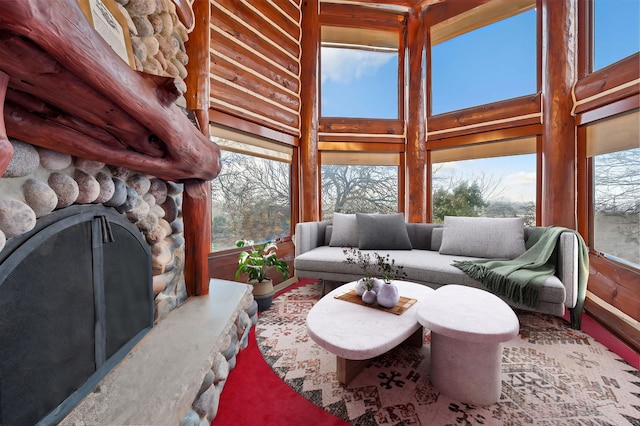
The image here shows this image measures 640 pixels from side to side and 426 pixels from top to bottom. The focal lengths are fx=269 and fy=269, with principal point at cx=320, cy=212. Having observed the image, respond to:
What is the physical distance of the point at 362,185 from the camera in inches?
166

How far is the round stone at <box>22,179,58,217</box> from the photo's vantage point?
2.64ft

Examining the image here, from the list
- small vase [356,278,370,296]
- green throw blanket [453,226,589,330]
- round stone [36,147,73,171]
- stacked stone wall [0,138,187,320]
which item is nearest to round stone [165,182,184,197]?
stacked stone wall [0,138,187,320]

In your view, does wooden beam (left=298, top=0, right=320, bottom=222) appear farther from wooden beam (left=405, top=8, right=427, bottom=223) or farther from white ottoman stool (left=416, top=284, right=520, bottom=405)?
A: white ottoman stool (left=416, top=284, right=520, bottom=405)

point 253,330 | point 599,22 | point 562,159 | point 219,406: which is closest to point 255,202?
point 253,330

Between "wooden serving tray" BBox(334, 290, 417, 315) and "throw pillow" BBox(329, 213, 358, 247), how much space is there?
1448mm

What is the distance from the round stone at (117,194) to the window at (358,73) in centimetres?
333

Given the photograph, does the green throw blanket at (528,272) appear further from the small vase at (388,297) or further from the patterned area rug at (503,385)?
the small vase at (388,297)

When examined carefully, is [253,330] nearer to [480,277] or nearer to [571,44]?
[480,277]

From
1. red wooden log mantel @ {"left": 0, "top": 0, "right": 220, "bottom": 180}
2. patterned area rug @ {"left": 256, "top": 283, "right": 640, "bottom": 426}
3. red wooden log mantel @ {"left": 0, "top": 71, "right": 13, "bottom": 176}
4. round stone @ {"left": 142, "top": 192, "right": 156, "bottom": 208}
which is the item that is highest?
red wooden log mantel @ {"left": 0, "top": 0, "right": 220, "bottom": 180}

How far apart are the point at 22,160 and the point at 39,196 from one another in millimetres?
112

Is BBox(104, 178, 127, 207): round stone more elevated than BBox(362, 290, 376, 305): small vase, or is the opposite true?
BBox(104, 178, 127, 207): round stone

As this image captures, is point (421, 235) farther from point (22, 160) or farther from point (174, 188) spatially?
point (22, 160)

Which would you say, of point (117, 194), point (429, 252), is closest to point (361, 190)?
point (429, 252)

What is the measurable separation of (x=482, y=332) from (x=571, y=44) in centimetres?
353
